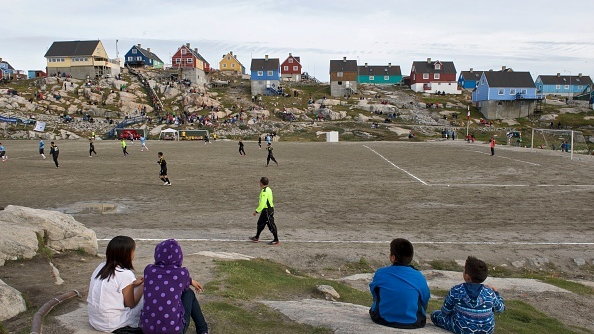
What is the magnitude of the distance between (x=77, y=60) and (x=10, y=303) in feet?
362

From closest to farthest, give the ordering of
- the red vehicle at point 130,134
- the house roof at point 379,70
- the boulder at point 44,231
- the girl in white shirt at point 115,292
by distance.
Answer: the girl in white shirt at point 115,292 < the boulder at point 44,231 < the red vehicle at point 130,134 < the house roof at point 379,70

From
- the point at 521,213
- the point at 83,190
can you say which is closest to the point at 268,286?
the point at 521,213

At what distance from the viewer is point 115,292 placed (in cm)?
580

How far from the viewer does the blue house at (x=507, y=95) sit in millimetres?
94750

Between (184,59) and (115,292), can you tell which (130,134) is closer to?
(184,59)

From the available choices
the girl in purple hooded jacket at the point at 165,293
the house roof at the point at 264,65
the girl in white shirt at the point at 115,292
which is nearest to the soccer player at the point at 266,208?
the girl in white shirt at the point at 115,292

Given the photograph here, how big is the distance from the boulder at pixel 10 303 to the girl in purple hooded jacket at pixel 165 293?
236cm

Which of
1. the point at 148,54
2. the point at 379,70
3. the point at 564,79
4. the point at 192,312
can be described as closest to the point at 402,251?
the point at 192,312

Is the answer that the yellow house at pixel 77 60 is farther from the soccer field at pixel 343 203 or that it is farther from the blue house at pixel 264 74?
the soccer field at pixel 343 203

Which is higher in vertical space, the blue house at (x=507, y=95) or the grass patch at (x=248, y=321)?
the blue house at (x=507, y=95)

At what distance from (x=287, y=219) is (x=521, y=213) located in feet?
31.7

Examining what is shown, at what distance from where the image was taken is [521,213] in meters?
18.9

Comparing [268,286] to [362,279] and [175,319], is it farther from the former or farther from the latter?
[175,319]

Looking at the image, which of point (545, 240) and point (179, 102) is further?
point (179, 102)
